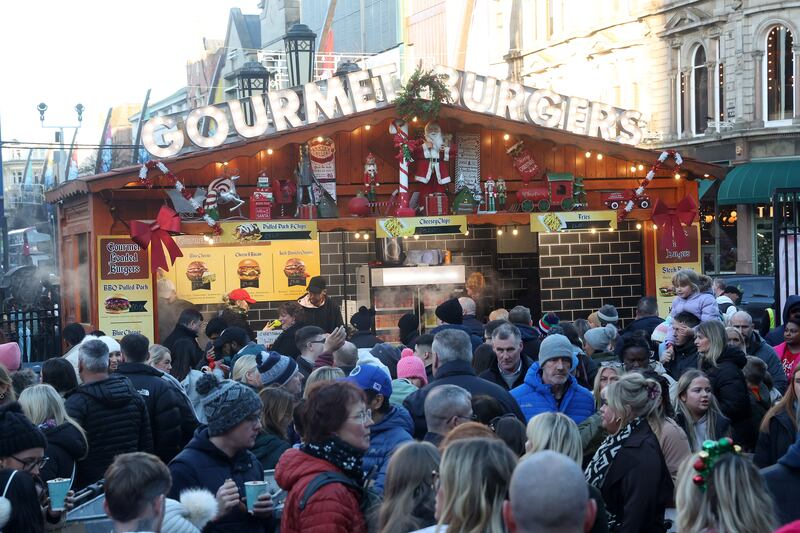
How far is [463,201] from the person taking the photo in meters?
17.6

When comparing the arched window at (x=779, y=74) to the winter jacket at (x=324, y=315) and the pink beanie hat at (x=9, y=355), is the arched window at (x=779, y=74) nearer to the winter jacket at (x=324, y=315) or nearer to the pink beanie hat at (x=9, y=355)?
the winter jacket at (x=324, y=315)

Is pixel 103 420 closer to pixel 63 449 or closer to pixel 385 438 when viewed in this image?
pixel 63 449

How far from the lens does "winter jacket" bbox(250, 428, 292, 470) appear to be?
635cm

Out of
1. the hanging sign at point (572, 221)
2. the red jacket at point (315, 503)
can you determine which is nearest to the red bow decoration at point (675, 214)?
the hanging sign at point (572, 221)

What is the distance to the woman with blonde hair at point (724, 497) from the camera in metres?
3.98

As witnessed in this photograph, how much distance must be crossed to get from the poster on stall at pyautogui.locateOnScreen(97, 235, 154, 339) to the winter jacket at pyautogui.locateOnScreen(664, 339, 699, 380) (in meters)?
8.78

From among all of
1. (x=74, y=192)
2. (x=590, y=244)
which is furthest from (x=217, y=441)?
(x=590, y=244)

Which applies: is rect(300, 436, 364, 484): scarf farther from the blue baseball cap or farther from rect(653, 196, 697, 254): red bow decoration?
rect(653, 196, 697, 254): red bow decoration

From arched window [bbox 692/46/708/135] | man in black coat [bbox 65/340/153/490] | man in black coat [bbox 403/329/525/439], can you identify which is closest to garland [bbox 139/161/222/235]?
man in black coat [bbox 65/340/153/490]

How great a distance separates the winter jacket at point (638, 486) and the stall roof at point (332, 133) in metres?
11.1

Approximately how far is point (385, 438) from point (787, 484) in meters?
2.07

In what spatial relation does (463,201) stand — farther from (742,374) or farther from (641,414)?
(641,414)

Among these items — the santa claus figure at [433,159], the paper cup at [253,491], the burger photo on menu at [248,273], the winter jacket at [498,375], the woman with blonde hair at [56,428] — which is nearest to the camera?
the paper cup at [253,491]

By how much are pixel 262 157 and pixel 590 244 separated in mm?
6107
